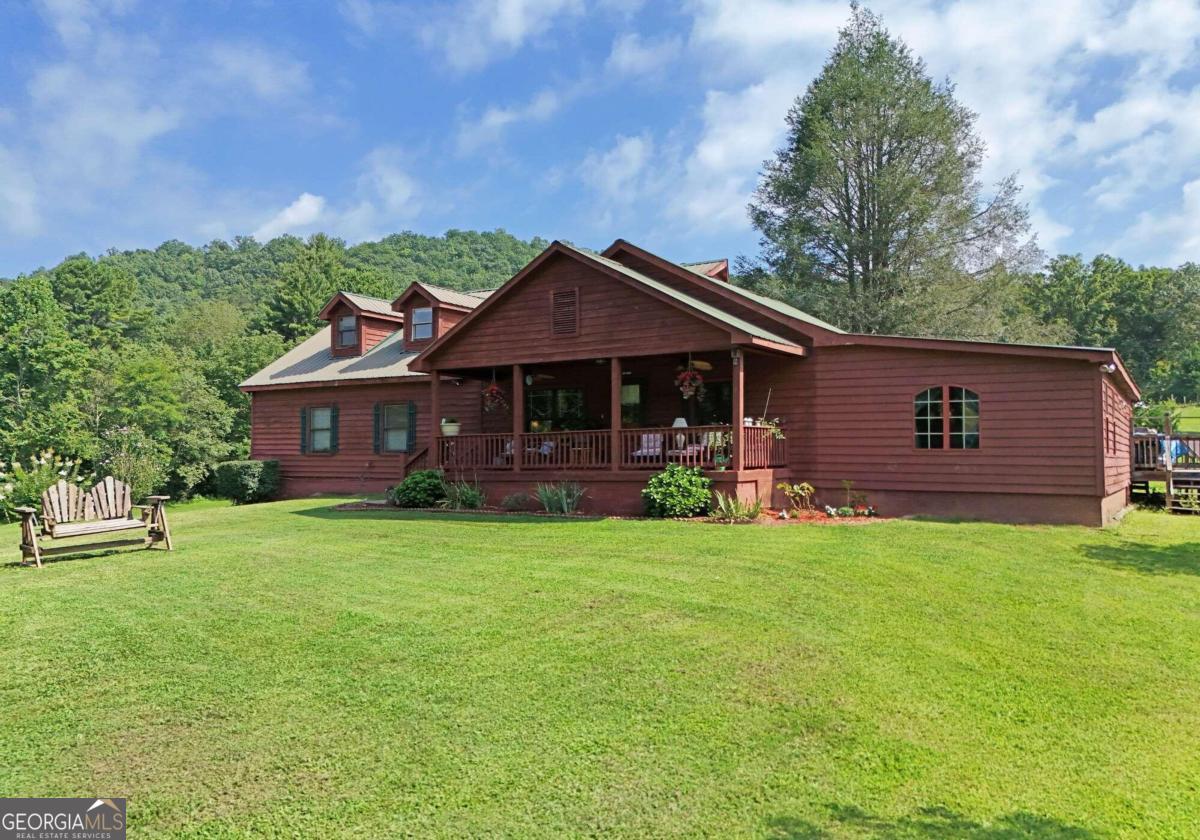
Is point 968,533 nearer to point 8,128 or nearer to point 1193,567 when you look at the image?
point 1193,567

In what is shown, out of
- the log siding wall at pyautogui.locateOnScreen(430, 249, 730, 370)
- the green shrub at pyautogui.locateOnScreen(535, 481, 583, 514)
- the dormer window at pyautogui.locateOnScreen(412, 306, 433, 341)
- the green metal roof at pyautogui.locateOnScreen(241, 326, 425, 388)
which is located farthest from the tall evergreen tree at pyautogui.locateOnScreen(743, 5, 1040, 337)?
the green shrub at pyautogui.locateOnScreen(535, 481, 583, 514)

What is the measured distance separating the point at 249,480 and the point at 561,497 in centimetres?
1136

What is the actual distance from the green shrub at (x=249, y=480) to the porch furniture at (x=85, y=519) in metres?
11.1

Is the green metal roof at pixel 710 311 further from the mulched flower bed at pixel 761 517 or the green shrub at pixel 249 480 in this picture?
the green shrub at pixel 249 480

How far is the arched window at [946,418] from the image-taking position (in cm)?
1316

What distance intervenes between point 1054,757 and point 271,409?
21789mm

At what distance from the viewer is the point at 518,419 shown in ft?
50.7

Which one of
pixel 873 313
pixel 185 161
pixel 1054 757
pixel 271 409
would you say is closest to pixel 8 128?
pixel 185 161

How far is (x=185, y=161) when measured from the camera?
26.0 meters

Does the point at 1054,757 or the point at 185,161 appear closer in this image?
the point at 1054,757

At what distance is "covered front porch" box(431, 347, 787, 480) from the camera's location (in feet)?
45.3

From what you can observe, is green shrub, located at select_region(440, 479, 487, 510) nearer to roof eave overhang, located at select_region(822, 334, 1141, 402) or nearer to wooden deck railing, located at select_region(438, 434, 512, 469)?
wooden deck railing, located at select_region(438, 434, 512, 469)

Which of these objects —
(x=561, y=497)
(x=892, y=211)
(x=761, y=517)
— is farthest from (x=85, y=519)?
(x=892, y=211)

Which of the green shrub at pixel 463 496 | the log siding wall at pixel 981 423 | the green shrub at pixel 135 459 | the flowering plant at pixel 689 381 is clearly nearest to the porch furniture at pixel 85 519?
the green shrub at pixel 463 496
